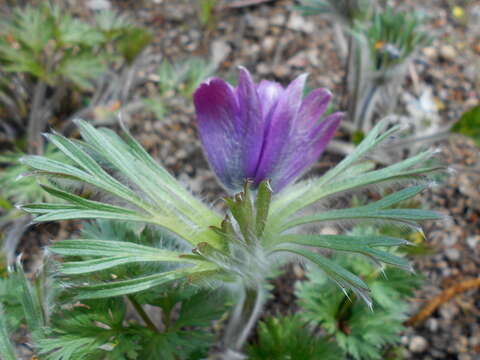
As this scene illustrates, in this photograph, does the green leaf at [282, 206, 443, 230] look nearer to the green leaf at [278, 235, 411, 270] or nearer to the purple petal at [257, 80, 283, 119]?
the green leaf at [278, 235, 411, 270]

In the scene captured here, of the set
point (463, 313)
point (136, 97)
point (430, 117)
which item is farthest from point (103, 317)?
point (430, 117)

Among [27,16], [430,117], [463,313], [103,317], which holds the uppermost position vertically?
[27,16]

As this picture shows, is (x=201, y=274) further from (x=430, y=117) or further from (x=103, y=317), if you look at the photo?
(x=430, y=117)

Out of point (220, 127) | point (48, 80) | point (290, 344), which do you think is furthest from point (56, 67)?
point (290, 344)

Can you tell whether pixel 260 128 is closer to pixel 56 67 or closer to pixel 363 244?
pixel 363 244

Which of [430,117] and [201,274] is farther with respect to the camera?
[430,117]

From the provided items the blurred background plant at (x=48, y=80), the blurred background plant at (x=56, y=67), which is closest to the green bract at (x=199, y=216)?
the blurred background plant at (x=48, y=80)

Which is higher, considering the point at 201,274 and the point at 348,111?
the point at 201,274
